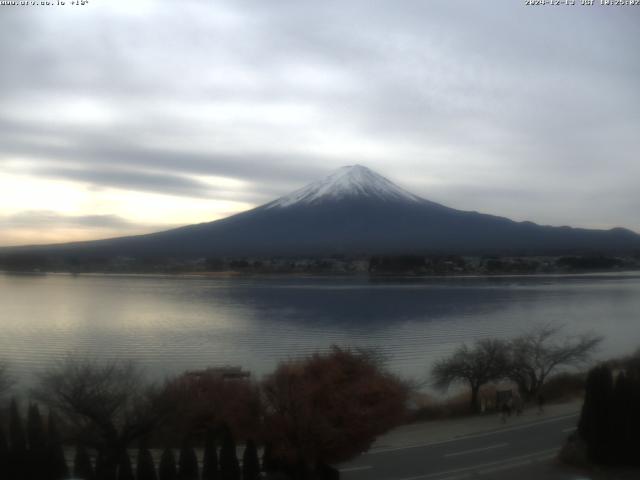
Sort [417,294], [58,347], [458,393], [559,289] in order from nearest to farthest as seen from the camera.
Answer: [458,393] → [58,347] → [417,294] → [559,289]

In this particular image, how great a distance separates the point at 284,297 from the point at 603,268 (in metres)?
10.4

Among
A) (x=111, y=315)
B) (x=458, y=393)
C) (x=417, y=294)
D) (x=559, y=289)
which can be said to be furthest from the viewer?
(x=559, y=289)

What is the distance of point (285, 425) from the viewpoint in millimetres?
3836

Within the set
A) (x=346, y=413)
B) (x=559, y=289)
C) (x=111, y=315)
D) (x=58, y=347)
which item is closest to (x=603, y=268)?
(x=559, y=289)

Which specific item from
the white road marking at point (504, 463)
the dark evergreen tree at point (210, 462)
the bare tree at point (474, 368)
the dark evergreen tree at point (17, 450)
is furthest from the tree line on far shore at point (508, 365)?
the dark evergreen tree at point (17, 450)

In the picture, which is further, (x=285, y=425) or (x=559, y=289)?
(x=559, y=289)

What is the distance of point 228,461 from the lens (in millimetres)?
3654

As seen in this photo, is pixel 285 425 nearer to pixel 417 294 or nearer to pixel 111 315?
pixel 111 315

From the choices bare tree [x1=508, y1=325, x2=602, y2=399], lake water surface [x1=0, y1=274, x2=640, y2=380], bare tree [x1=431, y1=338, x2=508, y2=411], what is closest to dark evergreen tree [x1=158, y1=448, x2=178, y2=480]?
bare tree [x1=431, y1=338, x2=508, y2=411]

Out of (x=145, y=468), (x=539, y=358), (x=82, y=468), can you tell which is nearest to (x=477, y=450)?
(x=145, y=468)

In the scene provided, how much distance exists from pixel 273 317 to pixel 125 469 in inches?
354

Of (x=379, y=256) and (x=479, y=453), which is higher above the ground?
(x=379, y=256)

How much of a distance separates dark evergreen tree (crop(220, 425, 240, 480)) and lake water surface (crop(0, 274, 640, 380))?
3605mm

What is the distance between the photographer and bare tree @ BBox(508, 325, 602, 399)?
22.0 feet
